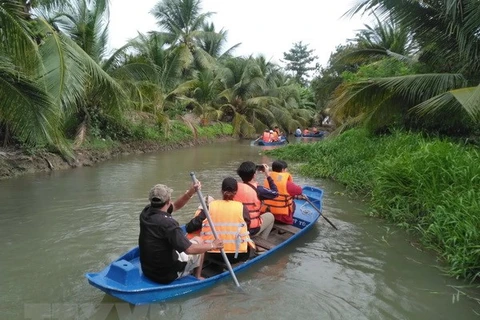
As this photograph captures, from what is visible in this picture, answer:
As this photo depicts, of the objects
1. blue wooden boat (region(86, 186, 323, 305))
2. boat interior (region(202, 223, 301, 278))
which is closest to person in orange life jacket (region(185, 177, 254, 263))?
boat interior (region(202, 223, 301, 278))

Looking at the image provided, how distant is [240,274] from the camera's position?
5035 mm

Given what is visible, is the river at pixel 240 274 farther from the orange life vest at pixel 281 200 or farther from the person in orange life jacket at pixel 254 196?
the orange life vest at pixel 281 200

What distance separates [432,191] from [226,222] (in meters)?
4.22

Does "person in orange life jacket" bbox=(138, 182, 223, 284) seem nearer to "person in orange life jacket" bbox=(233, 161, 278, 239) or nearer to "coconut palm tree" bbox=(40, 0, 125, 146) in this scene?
"person in orange life jacket" bbox=(233, 161, 278, 239)

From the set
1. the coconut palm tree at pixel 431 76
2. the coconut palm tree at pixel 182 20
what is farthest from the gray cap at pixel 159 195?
the coconut palm tree at pixel 182 20

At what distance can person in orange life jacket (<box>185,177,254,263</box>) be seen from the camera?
4527mm

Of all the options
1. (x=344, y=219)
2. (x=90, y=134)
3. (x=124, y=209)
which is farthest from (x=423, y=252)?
(x=90, y=134)

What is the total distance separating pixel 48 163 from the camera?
11758mm

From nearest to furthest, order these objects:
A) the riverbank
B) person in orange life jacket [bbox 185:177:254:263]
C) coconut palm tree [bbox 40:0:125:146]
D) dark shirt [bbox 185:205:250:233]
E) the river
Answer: the river < person in orange life jacket [bbox 185:177:254:263] < dark shirt [bbox 185:205:250:233] < the riverbank < coconut palm tree [bbox 40:0:125:146]

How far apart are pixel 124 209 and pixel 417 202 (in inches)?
228

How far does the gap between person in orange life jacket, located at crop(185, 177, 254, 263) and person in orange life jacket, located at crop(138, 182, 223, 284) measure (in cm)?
29

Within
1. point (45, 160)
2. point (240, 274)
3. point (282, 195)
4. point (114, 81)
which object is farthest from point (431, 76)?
point (45, 160)

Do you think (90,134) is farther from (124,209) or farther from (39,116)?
(39,116)

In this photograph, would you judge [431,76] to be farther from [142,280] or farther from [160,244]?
[142,280]
